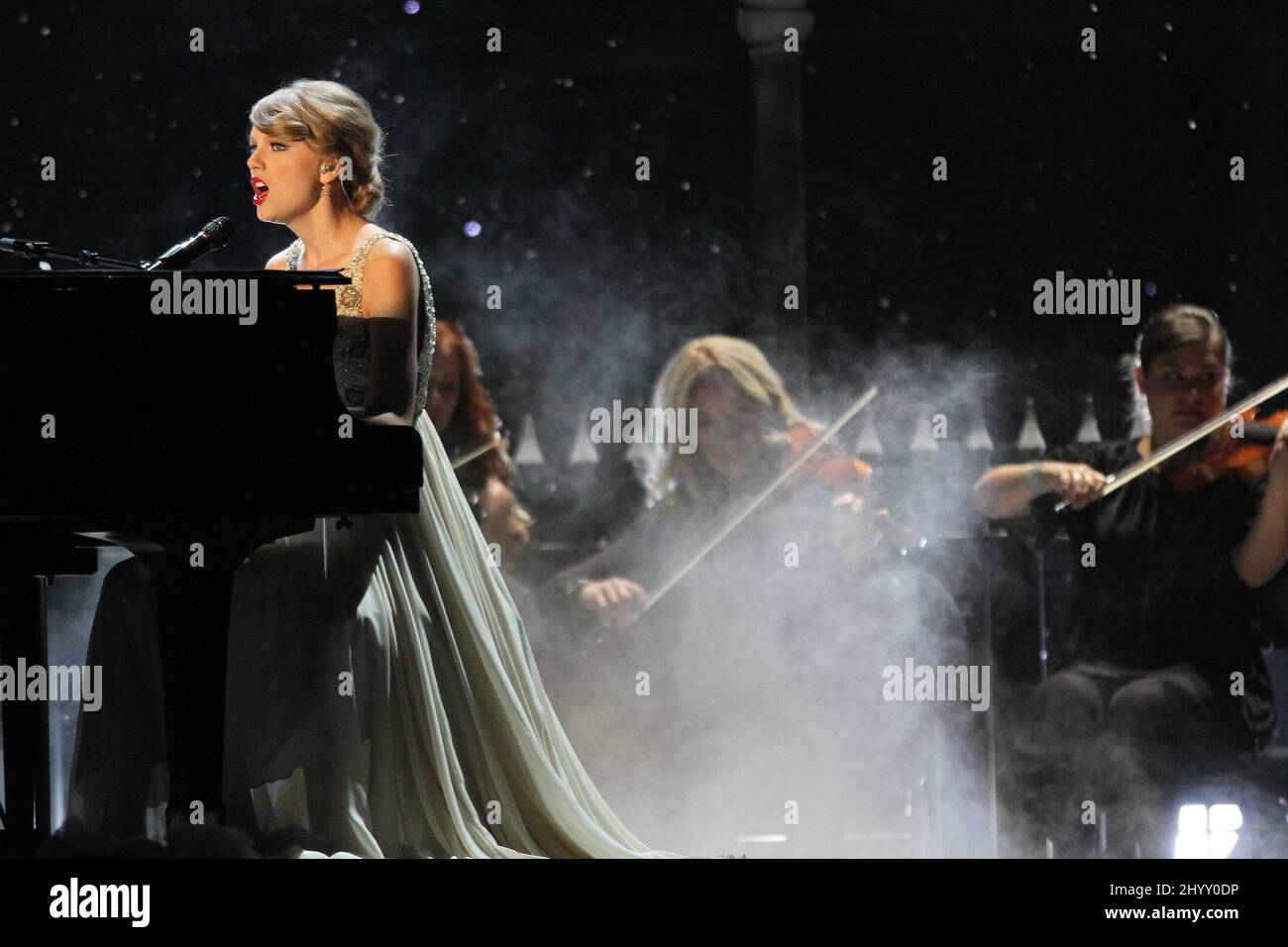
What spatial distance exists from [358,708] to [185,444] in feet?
1.96

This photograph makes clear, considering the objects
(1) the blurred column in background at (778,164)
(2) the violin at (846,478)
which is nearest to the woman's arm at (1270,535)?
(2) the violin at (846,478)

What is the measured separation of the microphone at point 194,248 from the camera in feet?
9.71

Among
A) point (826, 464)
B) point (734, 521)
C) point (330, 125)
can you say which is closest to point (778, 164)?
point (826, 464)

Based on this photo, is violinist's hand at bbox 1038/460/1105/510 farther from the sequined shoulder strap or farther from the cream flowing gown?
the sequined shoulder strap

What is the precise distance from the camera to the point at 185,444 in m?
2.73

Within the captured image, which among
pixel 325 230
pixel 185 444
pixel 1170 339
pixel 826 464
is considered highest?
pixel 325 230

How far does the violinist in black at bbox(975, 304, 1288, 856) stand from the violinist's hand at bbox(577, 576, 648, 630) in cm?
88

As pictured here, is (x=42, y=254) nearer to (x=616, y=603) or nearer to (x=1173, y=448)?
(x=616, y=603)

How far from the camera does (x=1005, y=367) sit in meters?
4.01

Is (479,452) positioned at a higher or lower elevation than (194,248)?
lower

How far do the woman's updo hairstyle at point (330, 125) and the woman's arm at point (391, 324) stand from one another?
207 mm

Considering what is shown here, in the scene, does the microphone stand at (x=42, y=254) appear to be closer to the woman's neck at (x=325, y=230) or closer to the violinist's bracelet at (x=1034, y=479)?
the woman's neck at (x=325, y=230)

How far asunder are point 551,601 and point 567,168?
1082mm

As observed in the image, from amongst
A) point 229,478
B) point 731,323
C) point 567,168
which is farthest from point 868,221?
point 229,478
